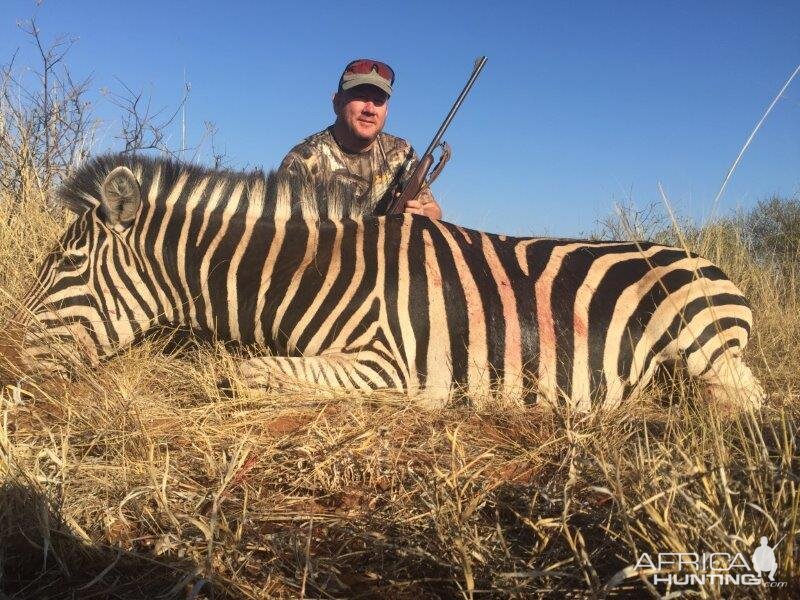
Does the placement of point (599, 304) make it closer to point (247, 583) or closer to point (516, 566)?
point (516, 566)

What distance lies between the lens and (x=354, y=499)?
1771 mm

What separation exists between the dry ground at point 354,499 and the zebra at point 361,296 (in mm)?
434

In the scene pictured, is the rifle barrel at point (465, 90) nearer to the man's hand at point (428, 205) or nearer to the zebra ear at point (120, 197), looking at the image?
the man's hand at point (428, 205)

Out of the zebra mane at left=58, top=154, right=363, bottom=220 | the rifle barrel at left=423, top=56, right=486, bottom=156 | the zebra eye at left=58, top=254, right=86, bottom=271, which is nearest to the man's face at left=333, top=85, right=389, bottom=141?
the rifle barrel at left=423, top=56, right=486, bottom=156

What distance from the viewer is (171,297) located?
120 inches

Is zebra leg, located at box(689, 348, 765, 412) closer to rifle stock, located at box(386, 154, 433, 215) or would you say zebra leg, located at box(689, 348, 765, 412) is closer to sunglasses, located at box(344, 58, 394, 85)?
rifle stock, located at box(386, 154, 433, 215)

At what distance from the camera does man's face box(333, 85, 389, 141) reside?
512 centimetres

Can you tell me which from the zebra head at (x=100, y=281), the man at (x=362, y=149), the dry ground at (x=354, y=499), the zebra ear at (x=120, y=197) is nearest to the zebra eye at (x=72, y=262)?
the zebra head at (x=100, y=281)

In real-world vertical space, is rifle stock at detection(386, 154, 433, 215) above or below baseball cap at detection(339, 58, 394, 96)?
below

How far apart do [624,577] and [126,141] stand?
263 inches

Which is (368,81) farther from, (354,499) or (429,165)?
(354,499)

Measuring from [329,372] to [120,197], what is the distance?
134 cm

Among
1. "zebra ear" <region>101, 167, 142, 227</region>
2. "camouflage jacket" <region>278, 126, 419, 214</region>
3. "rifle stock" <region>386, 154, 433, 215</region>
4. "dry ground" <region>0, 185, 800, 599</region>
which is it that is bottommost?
"dry ground" <region>0, 185, 800, 599</region>

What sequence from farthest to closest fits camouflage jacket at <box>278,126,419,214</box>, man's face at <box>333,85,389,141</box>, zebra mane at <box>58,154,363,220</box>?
1. man's face at <box>333,85,389,141</box>
2. camouflage jacket at <box>278,126,419,214</box>
3. zebra mane at <box>58,154,363,220</box>
